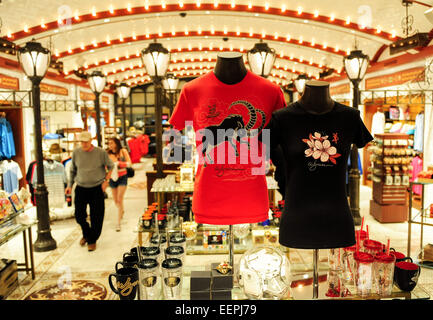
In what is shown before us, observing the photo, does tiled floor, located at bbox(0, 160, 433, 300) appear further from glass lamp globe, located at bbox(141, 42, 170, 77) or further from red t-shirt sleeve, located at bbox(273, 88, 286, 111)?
glass lamp globe, located at bbox(141, 42, 170, 77)

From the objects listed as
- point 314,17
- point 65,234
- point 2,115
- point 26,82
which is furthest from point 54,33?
point 314,17

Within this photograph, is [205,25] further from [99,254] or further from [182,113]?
[182,113]

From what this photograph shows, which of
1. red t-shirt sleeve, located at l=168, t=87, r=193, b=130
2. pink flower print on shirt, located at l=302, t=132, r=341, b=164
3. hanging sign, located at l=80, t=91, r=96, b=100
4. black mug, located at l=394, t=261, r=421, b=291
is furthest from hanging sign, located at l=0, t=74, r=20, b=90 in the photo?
black mug, located at l=394, t=261, r=421, b=291

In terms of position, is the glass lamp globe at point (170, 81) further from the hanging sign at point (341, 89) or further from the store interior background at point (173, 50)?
the hanging sign at point (341, 89)

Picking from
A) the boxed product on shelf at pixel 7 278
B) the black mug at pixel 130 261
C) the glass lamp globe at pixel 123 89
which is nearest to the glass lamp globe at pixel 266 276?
the black mug at pixel 130 261

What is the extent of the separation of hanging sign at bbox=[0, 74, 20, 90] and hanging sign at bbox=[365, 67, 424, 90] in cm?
854

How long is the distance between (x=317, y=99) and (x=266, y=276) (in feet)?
2.83

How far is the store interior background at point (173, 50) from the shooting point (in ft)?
16.1

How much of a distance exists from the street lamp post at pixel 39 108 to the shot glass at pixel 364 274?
4338 millimetres

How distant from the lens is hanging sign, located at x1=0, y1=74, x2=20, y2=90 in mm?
7781
